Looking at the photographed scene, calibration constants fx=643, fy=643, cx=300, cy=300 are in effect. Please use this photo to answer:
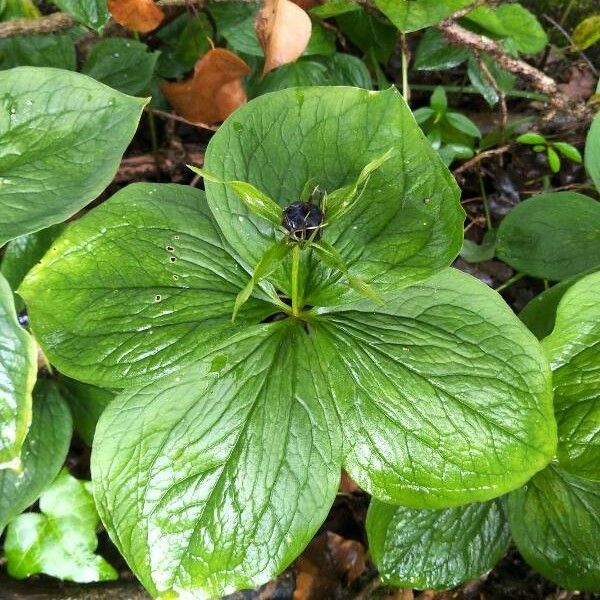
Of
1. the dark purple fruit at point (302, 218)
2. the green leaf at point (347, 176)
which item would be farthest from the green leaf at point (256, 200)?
the green leaf at point (347, 176)

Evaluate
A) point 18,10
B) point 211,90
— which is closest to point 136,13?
point 211,90

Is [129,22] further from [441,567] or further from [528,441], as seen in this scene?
[441,567]

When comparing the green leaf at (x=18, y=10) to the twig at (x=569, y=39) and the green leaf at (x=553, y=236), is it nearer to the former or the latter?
the green leaf at (x=553, y=236)

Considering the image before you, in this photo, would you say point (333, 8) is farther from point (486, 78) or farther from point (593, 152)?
point (593, 152)

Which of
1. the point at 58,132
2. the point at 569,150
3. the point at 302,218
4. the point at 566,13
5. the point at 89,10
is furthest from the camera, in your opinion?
the point at 566,13

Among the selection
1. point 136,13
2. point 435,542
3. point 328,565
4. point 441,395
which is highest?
point 136,13

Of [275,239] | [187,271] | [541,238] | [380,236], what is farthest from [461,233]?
[541,238]

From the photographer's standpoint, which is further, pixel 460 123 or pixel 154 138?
pixel 154 138
